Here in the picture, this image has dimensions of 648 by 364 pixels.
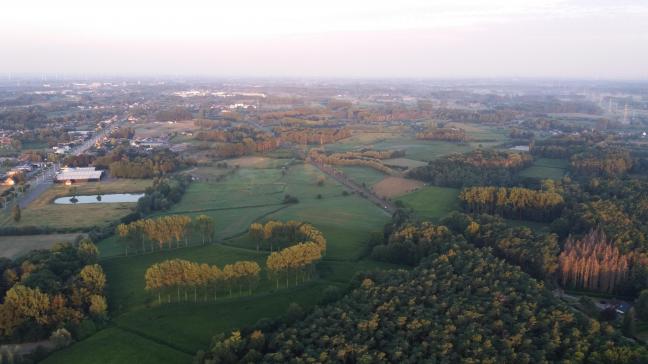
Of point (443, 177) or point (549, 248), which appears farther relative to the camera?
point (443, 177)

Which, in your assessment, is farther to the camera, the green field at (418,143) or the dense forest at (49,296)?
the green field at (418,143)

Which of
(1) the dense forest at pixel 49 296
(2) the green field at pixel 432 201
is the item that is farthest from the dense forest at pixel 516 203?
(1) the dense forest at pixel 49 296

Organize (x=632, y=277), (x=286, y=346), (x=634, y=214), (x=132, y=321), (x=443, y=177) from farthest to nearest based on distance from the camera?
(x=443, y=177) → (x=634, y=214) → (x=632, y=277) → (x=132, y=321) → (x=286, y=346)

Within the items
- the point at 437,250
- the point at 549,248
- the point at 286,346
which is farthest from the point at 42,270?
Result: the point at 549,248

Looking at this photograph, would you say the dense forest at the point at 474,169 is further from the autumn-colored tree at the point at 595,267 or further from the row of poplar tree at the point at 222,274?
the row of poplar tree at the point at 222,274

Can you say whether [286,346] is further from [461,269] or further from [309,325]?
[461,269]
